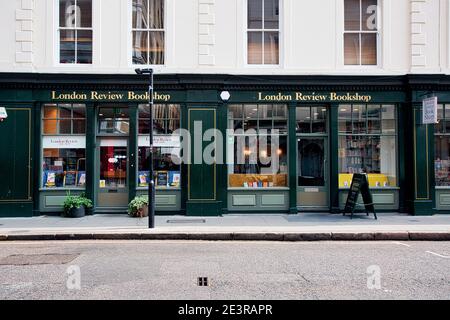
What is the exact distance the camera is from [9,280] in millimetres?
6859

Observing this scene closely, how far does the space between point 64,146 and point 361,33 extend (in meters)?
10.9

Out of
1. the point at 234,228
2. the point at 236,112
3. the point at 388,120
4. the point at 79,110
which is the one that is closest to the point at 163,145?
the point at 236,112

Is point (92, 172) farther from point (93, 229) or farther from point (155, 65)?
point (155, 65)

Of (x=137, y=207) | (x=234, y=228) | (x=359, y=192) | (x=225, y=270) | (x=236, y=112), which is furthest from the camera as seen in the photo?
(x=236, y=112)

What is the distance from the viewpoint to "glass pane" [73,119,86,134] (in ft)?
47.4

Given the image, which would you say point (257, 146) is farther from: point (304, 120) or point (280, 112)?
point (304, 120)

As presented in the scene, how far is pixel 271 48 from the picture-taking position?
14.8 metres

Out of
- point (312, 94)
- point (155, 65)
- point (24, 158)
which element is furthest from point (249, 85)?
point (24, 158)

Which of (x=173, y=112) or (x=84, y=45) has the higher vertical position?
(x=84, y=45)

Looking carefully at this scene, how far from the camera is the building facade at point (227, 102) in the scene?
1402cm

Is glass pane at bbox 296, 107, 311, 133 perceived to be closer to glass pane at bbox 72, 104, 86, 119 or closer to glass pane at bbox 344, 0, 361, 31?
glass pane at bbox 344, 0, 361, 31
